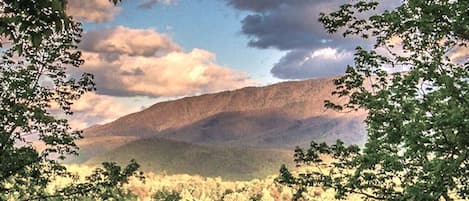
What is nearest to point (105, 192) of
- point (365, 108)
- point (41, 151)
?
point (41, 151)

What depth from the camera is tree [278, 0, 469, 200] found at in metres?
13.6

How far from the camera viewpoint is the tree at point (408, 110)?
13.6 meters

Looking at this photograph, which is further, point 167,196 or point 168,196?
point 167,196

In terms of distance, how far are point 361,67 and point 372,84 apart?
2.63ft

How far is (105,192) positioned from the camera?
21.9 metres

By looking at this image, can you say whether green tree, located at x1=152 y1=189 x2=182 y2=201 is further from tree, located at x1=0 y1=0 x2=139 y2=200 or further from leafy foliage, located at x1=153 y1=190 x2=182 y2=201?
tree, located at x1=0 y1=0 x2=139 y2=200

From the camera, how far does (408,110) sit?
53.4 ft

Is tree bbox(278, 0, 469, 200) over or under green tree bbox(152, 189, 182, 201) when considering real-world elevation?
over

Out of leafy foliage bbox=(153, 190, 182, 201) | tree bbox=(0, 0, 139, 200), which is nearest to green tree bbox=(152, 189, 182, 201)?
leafy foliage bbox=(153, 190, 182, 201)

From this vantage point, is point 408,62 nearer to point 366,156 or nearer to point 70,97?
point 366,156

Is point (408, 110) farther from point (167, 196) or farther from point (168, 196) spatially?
point (167, 196)

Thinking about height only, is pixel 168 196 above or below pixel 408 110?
below

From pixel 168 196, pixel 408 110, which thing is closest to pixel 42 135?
pixel 408 110

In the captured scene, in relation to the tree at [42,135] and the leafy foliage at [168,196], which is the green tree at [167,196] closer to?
the leafy foliage at [168,196]
